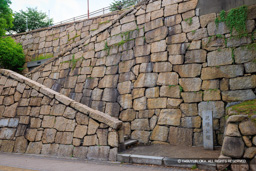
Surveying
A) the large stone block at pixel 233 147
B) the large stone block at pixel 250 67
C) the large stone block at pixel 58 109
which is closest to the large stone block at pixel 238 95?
the large stone block at pixel 250 67

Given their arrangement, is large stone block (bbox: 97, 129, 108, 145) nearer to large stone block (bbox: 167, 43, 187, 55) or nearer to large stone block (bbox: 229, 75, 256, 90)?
large stone block (bbox: 167, 43, 187, 55)

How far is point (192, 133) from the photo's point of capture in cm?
613

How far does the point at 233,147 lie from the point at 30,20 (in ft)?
74.9

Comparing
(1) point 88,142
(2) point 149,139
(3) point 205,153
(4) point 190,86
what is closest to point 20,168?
(1) point 88,142

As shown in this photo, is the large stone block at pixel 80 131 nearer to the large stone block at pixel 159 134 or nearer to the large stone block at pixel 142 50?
the large stone block at pixel 159 134

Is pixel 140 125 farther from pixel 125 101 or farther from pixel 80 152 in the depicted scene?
pixel 80 152

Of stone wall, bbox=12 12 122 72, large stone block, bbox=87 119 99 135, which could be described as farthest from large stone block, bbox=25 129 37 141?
stone wall, bbox=12 12 122 72

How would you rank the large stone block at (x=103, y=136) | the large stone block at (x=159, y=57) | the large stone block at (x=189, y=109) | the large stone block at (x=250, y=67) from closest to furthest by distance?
the large stone block at (x=103, y=136) → the large stone block at (x=250, y=67) → the large stone block at (x=189, y=109) → the large stone block at (x=159, y=57)

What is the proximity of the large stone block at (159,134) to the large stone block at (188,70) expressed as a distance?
2.00 m

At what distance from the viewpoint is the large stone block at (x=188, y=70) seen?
21.4ft

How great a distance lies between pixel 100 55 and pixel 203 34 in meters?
4.52

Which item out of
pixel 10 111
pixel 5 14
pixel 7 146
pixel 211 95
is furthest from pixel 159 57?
pixel 5 14

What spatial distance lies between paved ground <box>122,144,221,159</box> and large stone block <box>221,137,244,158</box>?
2.34 ft

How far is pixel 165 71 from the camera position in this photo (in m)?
7.08
